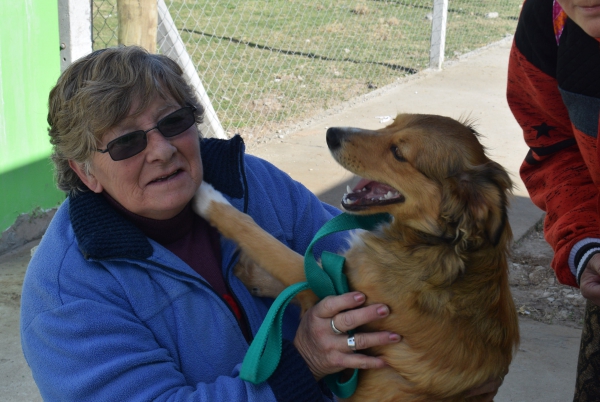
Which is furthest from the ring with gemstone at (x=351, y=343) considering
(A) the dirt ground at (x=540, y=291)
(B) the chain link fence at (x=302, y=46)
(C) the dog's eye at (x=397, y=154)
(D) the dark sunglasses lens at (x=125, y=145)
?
(B) the chain link fence at (x=302, y=46)

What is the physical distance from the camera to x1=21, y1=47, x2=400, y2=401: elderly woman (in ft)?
6.02

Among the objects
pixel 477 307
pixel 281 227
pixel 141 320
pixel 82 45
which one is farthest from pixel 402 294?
pixel 82 45

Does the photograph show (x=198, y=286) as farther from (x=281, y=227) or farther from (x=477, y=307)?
(x=477, y=307)

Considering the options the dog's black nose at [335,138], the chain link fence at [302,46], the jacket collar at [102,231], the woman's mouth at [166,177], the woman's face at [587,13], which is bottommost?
the chain link fence at [302,46]

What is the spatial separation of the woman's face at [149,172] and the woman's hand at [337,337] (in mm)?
599

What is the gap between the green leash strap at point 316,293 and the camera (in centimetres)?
191

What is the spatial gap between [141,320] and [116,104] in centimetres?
68

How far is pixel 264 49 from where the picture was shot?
10.0 m

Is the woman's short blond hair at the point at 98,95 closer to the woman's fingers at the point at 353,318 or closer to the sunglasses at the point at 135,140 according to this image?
the sunglasses at the point at 135,140

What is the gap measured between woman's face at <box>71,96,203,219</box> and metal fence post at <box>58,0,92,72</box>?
259 centimetres

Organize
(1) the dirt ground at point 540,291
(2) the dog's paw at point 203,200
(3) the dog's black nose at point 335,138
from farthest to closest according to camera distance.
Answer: (1) the dirt ground at point 540,291, (3) the dog's black nose at point 335,138, (2) the dog's paw at point 203,200

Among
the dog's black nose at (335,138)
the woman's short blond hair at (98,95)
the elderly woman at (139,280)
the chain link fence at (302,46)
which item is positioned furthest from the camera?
the chain link fence at (302,46)

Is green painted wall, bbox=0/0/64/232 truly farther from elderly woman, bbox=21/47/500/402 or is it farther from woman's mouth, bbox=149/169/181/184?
woman's mouth, bbox=149/169/181/184

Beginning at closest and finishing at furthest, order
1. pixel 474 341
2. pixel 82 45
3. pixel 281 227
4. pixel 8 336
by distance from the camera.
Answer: pixel 474 341 → pixel 281 227 → pixel 8 336 → pixel 82 45
